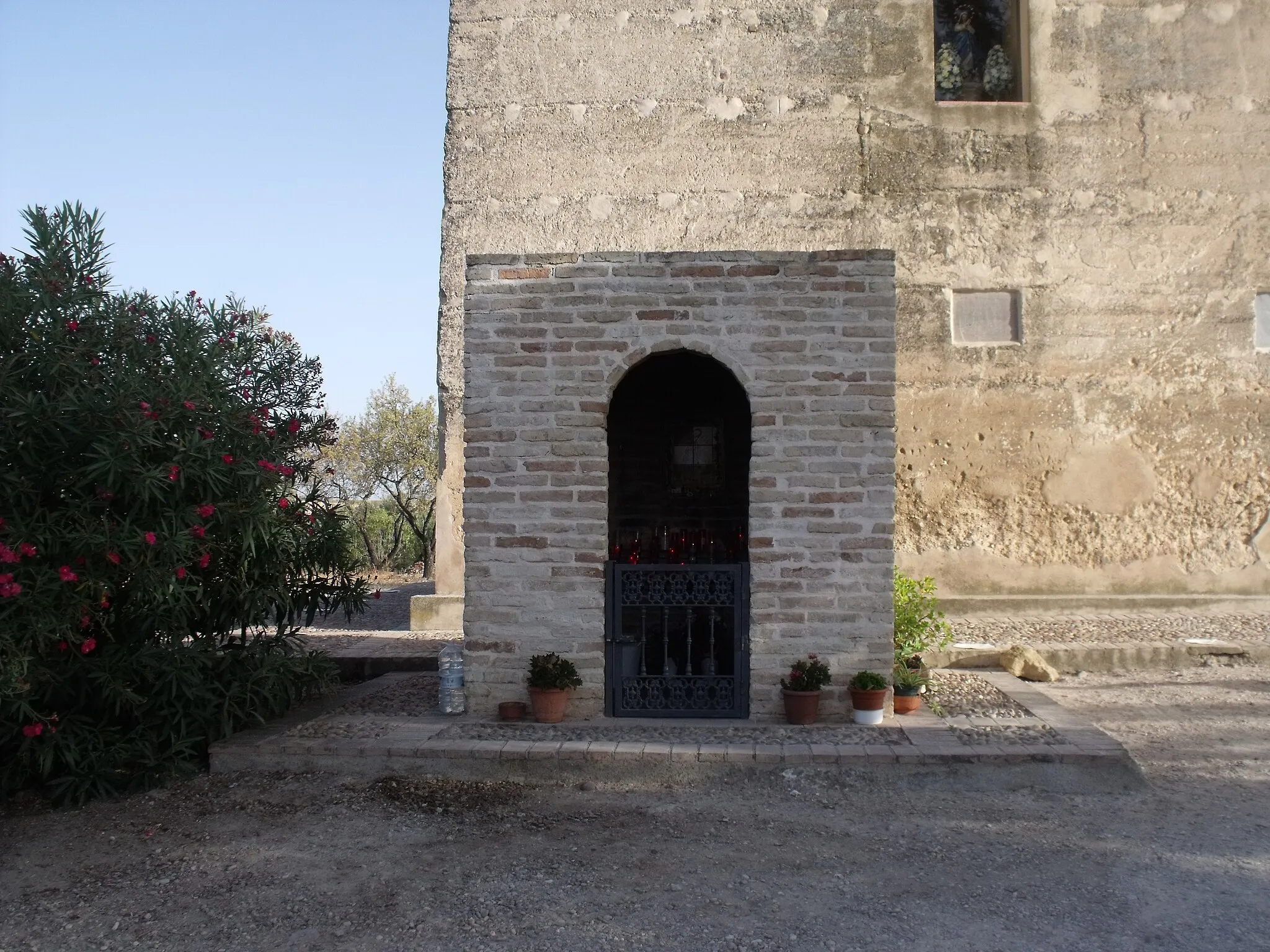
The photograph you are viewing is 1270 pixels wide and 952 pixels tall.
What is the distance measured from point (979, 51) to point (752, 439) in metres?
7.88

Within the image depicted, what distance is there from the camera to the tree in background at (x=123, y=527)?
4750 mm

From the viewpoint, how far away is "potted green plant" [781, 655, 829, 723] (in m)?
5.62

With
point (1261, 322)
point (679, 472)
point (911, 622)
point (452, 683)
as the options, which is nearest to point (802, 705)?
point (911, 622)

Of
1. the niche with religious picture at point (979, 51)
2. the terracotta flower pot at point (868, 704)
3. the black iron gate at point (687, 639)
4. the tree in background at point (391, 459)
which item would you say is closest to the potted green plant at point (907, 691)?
the terracotta flower pot at point (868, 704)

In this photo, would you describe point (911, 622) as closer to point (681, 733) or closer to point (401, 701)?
point (681, 733)

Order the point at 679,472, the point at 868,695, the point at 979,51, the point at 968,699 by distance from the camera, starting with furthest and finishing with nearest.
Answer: the point at 979,51
the point at 679,472
the point at 968,699
the point at 868,695

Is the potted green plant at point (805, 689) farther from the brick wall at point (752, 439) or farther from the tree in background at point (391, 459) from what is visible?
the tree in background at point (391, 459)

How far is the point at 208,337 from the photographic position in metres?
5.88

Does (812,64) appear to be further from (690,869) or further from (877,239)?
(690,869)

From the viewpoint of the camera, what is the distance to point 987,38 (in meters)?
11.6

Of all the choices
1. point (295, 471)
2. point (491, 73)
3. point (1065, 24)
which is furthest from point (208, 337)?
point (1065, 24)

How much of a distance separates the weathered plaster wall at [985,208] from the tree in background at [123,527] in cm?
511

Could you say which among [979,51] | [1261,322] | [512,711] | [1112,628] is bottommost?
[512,711]

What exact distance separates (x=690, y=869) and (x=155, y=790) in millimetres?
2720
